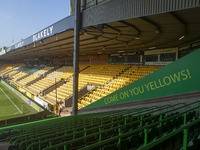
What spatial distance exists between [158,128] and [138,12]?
3.61 meters

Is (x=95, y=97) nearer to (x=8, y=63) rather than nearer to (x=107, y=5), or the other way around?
(x=107, y=5)

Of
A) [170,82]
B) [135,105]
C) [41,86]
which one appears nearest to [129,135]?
[170,82]

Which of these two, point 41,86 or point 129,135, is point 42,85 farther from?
point 129,135

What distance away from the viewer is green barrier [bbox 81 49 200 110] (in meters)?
4.66

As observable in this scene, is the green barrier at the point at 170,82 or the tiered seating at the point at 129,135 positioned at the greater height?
the green barrier at the point at 170,82

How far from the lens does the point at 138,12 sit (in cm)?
462

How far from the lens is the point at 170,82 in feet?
17.4

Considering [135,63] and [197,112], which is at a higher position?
[135,63]

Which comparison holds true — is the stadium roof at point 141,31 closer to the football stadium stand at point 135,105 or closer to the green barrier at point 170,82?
the football stadium stand at point 135,105

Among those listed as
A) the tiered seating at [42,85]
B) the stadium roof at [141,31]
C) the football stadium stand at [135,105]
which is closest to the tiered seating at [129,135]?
the football stadium stand at [135,105]

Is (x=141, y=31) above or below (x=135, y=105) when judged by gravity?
above

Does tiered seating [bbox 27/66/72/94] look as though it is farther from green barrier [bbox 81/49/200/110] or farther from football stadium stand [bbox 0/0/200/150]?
green barrier [bbox 81/49/200/110]

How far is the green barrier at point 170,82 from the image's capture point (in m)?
4.66

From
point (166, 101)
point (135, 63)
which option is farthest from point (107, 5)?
point (135, 63)
